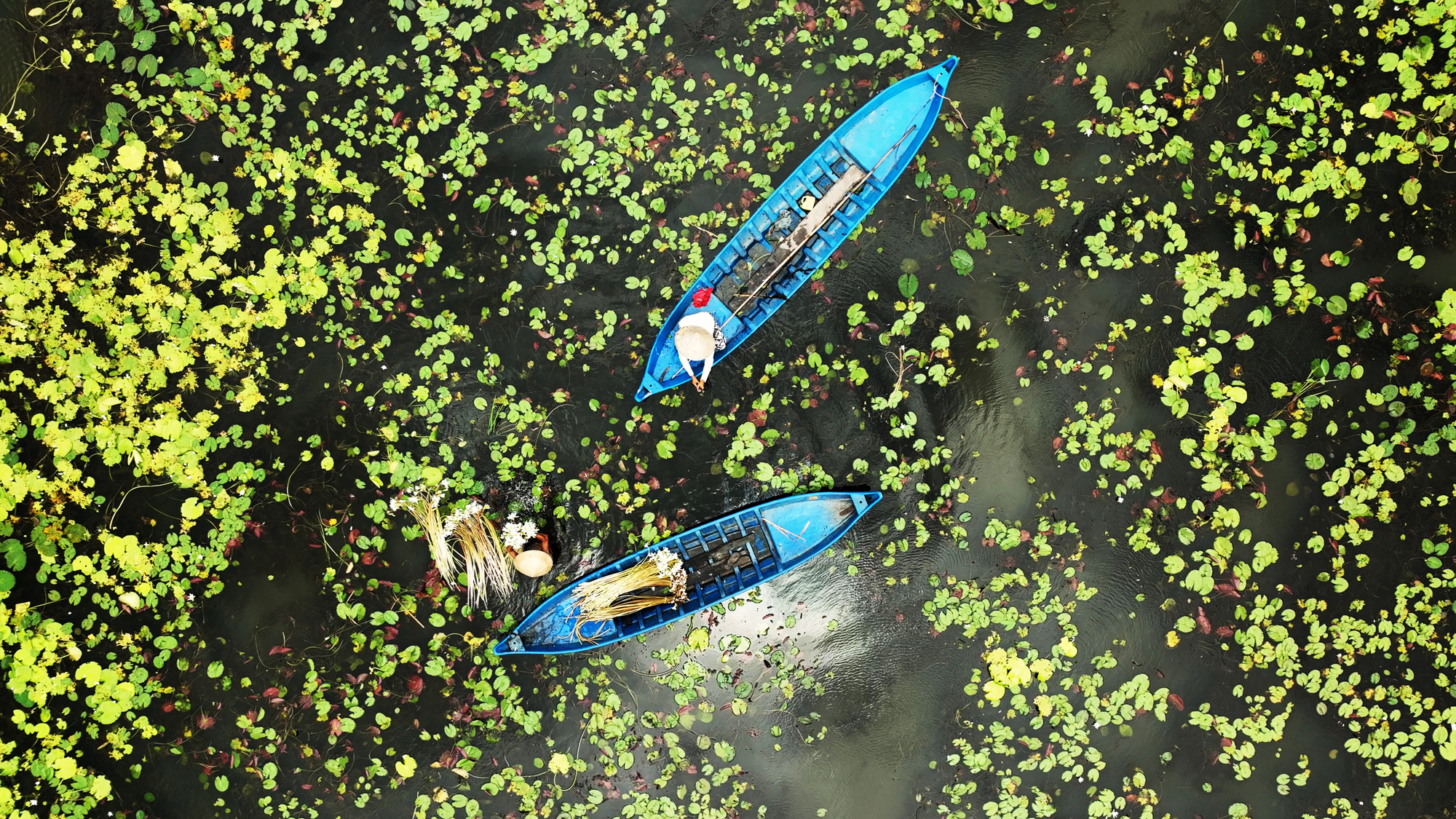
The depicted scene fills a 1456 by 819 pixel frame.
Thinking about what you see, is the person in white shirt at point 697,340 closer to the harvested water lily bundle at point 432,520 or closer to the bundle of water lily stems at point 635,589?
the bundle of water lily stems at point 635,589

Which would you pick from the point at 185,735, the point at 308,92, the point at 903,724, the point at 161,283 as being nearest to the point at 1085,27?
the point at 903,724

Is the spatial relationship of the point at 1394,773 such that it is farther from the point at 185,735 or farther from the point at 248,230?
the point at 248,230

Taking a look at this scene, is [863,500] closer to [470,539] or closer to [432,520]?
[470,539]

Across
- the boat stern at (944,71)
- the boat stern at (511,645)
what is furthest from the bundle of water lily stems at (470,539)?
the boat stern at (944,71)

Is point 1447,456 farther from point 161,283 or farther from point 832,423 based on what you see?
point 161,283

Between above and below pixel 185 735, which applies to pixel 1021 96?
above

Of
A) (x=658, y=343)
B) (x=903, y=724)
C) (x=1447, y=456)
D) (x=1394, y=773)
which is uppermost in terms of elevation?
(x=658, y=343)

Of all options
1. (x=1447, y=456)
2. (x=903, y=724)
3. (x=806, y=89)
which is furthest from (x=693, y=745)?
(x=1447, y=456)
